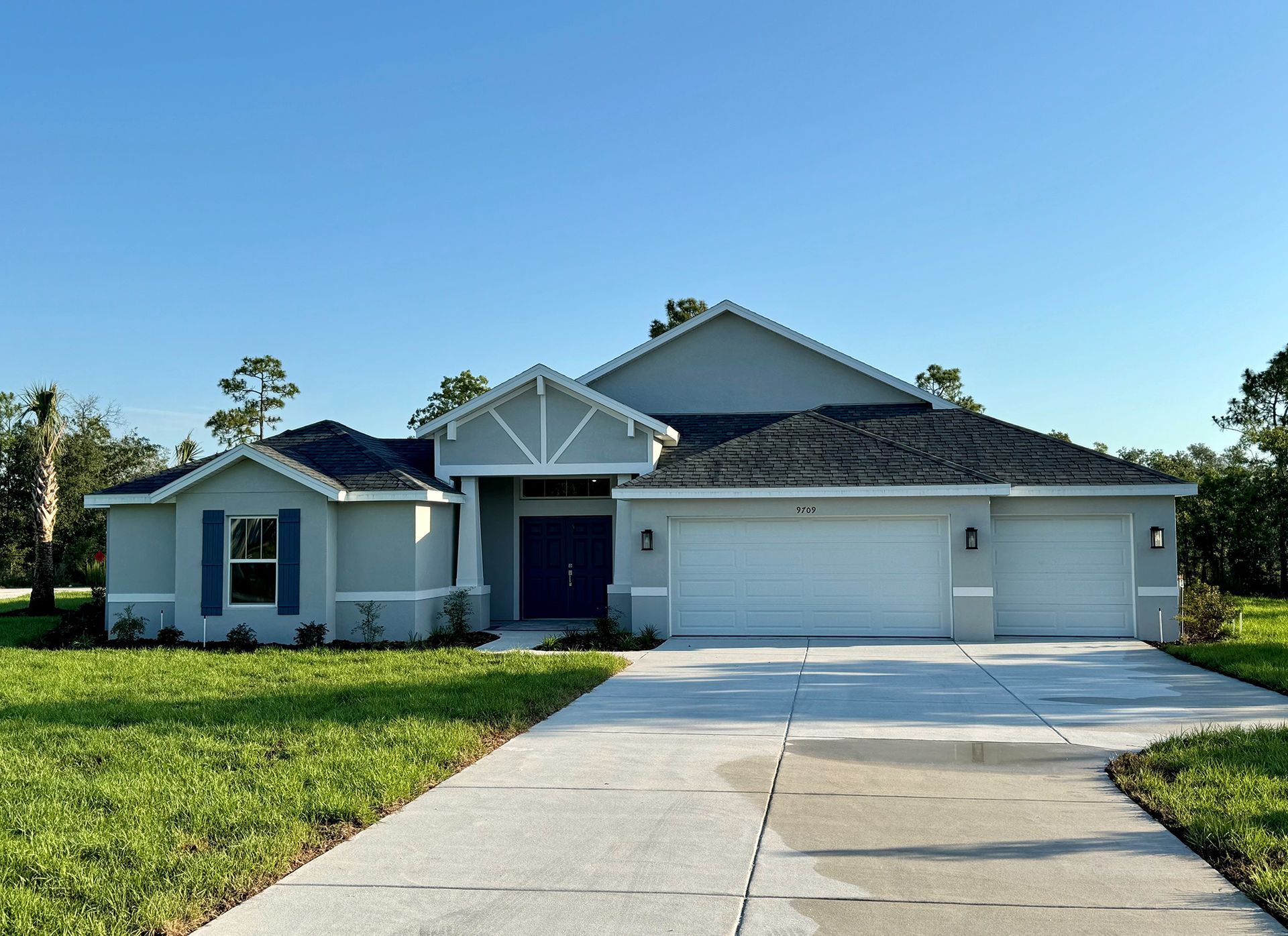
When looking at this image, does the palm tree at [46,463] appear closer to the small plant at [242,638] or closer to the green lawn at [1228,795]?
the small plant at [242,638]

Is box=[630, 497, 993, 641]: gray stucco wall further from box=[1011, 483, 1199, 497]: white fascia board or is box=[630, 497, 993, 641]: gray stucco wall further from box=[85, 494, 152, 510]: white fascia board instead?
box=[85, 494, 152, 510]: white fascia board

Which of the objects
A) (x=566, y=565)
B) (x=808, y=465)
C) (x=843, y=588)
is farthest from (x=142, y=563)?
(x=843, y=588)

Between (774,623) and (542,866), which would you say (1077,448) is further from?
(542,866)

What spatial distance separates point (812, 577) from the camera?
17.3 m

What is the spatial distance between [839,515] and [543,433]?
17.8 feet

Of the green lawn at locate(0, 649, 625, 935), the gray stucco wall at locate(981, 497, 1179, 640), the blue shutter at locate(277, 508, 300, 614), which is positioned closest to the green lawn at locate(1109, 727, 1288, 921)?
the green lawn at locate(0, 649, 625, 935)

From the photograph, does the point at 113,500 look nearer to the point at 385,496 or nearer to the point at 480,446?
the point at 385,496

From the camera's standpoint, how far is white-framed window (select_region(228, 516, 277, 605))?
677 inches

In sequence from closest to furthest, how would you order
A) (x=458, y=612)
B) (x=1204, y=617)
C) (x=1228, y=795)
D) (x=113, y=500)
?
(x=1228, y=795), (x=1204, y=617), (x=458, y=612), (x=113, y=500)

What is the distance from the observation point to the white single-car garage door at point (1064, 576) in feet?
56.5

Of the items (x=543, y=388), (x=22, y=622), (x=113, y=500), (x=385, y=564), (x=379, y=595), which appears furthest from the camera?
(x=22, y=622)

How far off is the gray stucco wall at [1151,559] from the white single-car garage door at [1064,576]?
128mm

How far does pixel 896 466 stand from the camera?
17.4 meters

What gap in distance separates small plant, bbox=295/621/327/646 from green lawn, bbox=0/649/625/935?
1.87 metres
